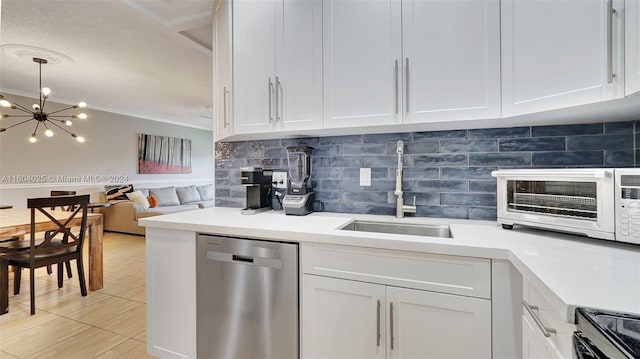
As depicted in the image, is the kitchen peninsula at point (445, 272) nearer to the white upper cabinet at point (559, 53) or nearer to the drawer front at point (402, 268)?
the drawer front at point (402, 268)

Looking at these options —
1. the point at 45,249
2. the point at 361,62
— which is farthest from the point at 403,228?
the point at 45,249

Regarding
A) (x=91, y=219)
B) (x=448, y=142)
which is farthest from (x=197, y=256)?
(x=91, y=219)

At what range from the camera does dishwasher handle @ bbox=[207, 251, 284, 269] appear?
1.46 metres

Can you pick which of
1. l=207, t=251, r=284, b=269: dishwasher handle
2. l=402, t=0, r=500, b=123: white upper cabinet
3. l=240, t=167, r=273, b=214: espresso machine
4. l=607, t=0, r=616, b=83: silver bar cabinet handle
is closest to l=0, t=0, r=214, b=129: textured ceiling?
l=240, t=167, r=273, b=214: espresso machine

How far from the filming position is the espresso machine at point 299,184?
75.5 inches

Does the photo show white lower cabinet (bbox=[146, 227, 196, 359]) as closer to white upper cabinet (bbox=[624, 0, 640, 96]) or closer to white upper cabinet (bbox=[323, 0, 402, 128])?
white upper cabinet (bbox=[323, 0, 402, 128])

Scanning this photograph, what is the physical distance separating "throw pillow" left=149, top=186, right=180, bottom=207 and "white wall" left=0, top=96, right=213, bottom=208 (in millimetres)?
685

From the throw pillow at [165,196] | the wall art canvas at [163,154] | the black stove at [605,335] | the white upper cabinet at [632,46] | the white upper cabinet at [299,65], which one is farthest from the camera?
the wall art canvas at [163,154]

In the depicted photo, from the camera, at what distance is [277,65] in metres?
1.86

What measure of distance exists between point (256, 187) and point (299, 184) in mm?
325

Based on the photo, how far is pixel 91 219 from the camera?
297 cm

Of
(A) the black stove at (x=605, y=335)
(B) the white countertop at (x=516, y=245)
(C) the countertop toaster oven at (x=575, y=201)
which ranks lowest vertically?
(A) the black stove at (x=605, y=335)

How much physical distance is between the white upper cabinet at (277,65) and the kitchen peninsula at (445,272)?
0.65m

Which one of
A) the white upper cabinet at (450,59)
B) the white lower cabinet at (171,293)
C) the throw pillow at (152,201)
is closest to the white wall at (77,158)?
the throw pillow at (152,201)
